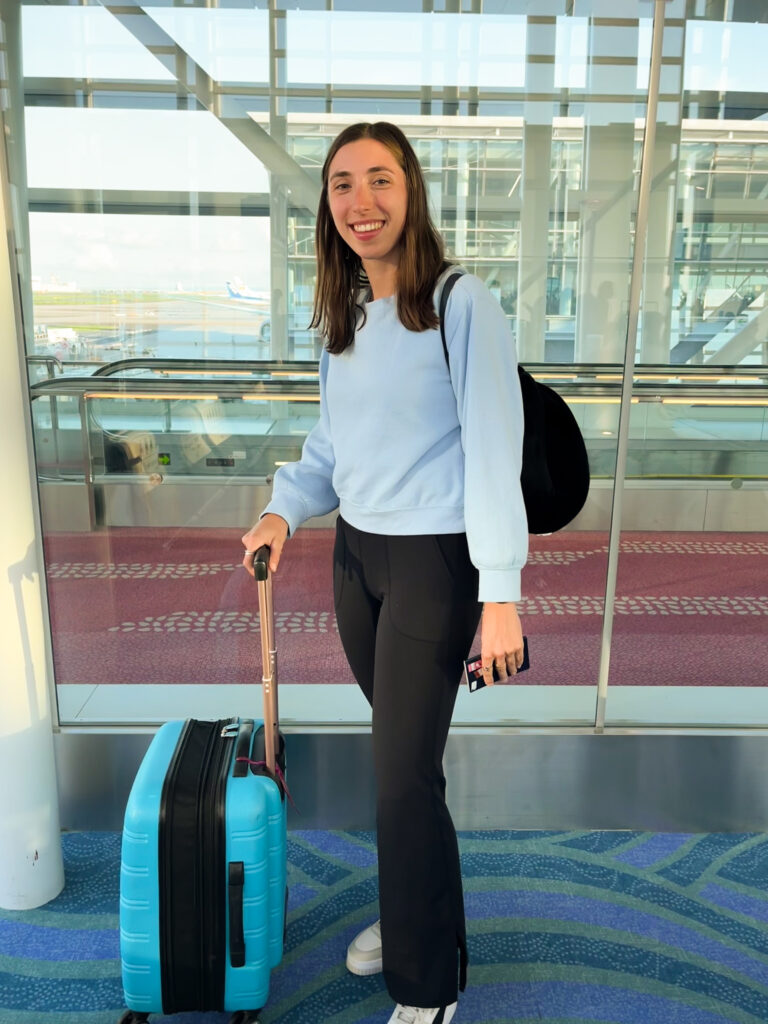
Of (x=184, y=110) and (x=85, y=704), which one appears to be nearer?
(x=184, y=110)

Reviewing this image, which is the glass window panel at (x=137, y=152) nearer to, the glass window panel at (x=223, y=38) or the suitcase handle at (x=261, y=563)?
the glass window panel at (x=223, y=38)

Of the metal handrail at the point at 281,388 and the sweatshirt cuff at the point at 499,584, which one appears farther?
the metal handrail at the point at 281,388

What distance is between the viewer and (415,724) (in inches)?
60.8

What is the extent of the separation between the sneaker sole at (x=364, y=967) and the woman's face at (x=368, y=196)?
160cm

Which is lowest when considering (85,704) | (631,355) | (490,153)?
(85,704)

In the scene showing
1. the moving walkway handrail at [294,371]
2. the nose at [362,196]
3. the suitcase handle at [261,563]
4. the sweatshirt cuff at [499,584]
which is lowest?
the suitcase handle at [261,563]

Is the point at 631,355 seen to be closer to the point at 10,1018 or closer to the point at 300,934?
the point at 300,934

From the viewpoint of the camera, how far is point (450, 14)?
2334 mm

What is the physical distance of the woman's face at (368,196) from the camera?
142 cm

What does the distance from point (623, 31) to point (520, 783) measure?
2.26 m

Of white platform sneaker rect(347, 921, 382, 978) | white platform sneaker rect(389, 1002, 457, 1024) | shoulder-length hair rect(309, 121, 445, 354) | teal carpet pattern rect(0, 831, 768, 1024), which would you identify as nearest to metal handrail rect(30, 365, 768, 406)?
shoulder-length hair rect(309, 121, 445, 354)

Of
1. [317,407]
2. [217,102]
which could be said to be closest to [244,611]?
[317,407]

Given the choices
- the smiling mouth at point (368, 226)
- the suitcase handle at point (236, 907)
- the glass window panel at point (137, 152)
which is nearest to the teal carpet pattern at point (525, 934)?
the suitcase handle at point (236, 907)

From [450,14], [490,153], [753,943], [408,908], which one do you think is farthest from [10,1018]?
[450,14]
